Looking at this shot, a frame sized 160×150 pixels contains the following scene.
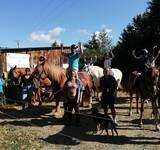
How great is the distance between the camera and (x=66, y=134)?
12203mm

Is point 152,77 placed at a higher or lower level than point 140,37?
lower

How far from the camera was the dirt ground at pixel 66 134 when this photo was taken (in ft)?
35.1

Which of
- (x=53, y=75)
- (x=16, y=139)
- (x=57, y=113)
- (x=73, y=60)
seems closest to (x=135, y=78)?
(x=73, y=60)

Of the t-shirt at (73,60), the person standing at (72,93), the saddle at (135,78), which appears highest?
the t-shirt at (73,60)

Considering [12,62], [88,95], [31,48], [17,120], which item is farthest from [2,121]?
[31,48]

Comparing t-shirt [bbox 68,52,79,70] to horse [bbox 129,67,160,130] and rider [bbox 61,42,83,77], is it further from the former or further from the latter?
horse [bbox 129,67,160,130]

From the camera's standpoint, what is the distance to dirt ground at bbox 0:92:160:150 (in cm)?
1070

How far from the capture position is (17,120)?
14648 mm

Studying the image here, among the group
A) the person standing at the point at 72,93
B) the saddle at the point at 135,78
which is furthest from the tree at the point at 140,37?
the person standing at the point at 72,93

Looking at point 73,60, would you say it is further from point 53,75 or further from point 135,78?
point 135,78

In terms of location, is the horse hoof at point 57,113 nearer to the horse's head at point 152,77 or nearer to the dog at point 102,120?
the dog at point 102,120

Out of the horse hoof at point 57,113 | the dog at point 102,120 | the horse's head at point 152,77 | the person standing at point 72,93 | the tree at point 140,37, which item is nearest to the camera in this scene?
the dog at point 102,120

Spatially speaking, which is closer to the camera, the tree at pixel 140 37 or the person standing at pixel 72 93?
the person standing at pixel 72 93

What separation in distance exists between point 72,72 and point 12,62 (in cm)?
1917
